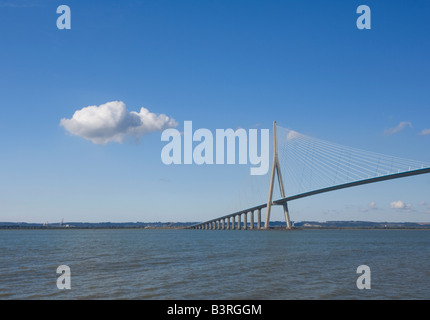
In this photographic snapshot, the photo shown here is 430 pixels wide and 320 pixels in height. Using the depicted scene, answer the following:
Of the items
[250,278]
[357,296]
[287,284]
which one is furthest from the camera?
[250,278]

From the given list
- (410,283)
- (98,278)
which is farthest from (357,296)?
(98,278)

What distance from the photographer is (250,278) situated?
61.1ft

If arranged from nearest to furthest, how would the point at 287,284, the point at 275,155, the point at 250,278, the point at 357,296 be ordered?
the point at 357,296, the point at 287,284, the point at 250,278, the point at 275,155

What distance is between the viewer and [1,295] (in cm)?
1461

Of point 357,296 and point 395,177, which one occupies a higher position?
point 395,177
